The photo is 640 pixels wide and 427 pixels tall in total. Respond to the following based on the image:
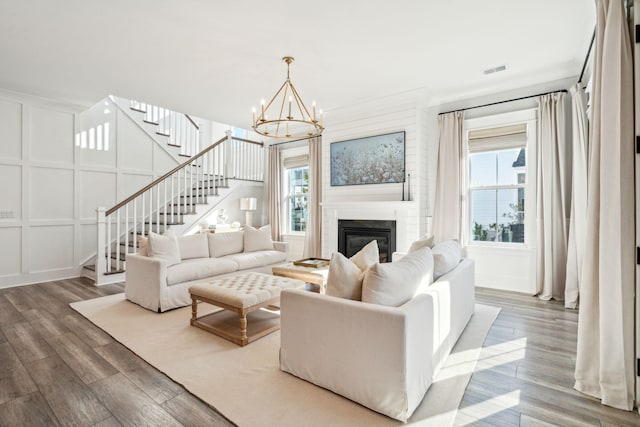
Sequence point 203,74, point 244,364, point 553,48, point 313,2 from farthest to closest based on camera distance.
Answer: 1. point 203,74
2. point 553,48
3. point 313,2
4. point 244,364

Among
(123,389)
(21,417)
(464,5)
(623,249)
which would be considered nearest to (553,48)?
(464,5)

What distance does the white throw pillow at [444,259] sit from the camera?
2.68 meters

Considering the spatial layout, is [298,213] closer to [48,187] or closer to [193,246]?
[193,246]

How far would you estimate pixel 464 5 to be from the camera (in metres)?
2.73

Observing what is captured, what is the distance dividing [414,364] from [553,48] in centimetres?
370

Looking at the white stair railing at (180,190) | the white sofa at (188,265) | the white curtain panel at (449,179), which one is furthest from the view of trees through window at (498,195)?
the white stair railing at (180,190)

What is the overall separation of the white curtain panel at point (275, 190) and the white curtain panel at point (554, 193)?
4.74 meters

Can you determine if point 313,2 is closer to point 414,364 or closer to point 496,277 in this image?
point 414,364

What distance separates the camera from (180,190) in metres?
6.84

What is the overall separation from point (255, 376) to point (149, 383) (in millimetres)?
697

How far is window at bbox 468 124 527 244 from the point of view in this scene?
14.6ft

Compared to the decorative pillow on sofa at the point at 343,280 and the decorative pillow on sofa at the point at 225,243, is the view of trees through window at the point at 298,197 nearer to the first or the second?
the decorative pillow on sofa at the point at 225,243

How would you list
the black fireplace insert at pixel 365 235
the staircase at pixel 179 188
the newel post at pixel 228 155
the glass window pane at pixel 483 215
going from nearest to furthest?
the glass window pane at pixel 483 215
the black fireplace insert at pixel 365 235
the staircase at pixel 179 188
the newel post at pixel 228 155

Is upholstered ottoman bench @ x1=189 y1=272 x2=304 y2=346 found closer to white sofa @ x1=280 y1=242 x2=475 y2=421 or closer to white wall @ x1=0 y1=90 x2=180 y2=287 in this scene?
white sofa @ x1=280 y1=242 x2=475 y2=421
